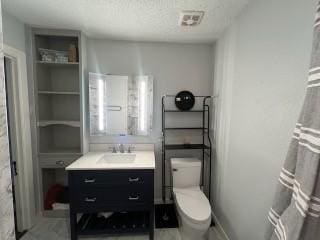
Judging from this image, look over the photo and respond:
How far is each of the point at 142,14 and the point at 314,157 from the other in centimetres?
170

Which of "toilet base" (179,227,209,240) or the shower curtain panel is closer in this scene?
the shower curtain panel

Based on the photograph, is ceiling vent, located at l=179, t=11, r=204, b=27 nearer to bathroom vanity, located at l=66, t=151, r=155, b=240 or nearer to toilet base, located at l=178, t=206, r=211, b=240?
bathroom vanity, located at l=66, t=151, r=155, b=240

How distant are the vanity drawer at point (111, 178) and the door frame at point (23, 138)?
662mm

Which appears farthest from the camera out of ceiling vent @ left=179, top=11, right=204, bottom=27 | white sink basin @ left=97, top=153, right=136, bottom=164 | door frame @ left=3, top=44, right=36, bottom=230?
white sink basin @ left=97, top=153, right=136, bottom=164

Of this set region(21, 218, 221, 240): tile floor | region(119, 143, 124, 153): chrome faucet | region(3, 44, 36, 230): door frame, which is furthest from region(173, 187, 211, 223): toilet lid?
region(3, 44, 36, 230): door frame

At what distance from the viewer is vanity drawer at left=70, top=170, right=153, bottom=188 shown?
1.78m

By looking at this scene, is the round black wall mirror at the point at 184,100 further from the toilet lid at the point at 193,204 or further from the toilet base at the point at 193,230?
the toilet base at the point at 193,230

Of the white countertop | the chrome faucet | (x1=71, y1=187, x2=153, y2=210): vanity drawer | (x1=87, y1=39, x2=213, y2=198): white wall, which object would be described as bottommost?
(x1=71, y1=187, x2=153, y2=210): vanity drawer

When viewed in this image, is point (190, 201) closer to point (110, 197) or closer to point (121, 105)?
point (110, 197)

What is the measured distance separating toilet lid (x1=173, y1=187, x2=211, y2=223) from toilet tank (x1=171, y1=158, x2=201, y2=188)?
7 cm

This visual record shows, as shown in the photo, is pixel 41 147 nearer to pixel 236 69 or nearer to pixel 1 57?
pixel 1 57

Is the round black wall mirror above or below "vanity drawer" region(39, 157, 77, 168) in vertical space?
above

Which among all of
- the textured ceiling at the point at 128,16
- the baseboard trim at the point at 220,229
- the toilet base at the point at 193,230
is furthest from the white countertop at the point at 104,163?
the textured ceiling at the point at 128,16

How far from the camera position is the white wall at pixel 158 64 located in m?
2.33
